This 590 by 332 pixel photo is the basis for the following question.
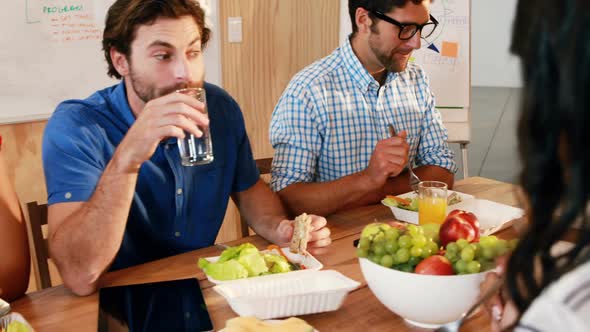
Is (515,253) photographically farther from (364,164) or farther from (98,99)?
(364,164)

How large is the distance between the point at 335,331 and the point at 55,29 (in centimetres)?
222

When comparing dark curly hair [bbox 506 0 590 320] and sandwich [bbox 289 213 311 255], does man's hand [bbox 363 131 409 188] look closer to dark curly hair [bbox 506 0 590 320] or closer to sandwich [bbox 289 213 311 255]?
sandwich [bbox 289 213 311 255]

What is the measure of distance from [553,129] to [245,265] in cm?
90

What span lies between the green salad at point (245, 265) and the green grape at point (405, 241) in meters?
0.33

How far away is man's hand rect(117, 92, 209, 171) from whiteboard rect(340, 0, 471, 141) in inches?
91.9

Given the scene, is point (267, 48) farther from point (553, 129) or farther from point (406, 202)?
point (553, 129)

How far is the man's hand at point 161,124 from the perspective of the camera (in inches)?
55.0

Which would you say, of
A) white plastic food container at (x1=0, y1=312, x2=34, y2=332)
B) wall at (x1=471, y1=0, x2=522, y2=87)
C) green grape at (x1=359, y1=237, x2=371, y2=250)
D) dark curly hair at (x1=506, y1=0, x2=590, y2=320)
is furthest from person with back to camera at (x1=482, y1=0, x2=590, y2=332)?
wall at (x1=471, y1=0, x2=522, y2=87)

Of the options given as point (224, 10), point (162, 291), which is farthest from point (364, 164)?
point (224, 10)

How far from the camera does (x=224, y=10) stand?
3410 mm

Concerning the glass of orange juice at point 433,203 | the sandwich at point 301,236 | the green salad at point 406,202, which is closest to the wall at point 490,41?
the green salad at point 406,202

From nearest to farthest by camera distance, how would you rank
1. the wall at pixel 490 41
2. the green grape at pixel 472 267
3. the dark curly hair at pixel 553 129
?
1. the dark curly hair at pixel 553 129
2. the green grape at pixel 472 267
3. the wall at pixel 490 41

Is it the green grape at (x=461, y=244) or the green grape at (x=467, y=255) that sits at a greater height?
the green grape at (x=461, y=244)

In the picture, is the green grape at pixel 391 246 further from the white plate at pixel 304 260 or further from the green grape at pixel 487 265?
the white plate at pixel 304 260
